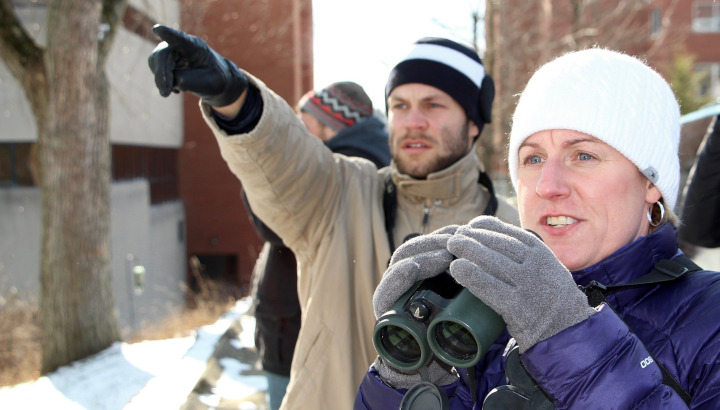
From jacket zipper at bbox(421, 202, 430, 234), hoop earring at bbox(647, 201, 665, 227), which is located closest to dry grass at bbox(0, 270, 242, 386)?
jacket zipper at bbox(421, 202, 430, 234)

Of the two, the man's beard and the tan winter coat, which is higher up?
the man's beard

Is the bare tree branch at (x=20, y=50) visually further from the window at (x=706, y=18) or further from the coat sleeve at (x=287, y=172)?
the window at (x=706, y=18)

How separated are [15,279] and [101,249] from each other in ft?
16.4

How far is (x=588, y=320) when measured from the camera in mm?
1114

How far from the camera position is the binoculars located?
108cm

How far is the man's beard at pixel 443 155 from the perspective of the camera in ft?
8.12

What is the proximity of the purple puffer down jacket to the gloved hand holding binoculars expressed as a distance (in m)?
0.05

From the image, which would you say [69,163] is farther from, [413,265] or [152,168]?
[152,168]

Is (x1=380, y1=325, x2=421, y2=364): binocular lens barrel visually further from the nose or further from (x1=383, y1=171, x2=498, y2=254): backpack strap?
(x1=383, y1=171, x2=498, y2=254): backpack strap

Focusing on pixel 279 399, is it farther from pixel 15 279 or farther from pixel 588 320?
pixel 15 279

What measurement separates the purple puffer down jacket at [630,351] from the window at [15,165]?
11581 mm

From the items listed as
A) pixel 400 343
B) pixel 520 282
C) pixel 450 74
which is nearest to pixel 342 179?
pixel 450 74

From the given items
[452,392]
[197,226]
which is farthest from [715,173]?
[197,226]

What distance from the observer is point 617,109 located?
141 cm
